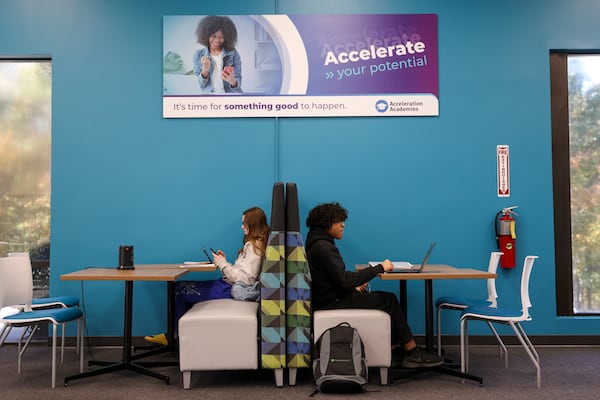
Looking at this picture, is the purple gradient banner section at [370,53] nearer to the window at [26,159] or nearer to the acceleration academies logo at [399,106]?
the acceleration academies logo at [399,106]

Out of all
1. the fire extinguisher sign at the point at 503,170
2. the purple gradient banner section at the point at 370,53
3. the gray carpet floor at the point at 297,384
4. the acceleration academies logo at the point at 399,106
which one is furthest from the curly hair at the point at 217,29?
the gray carpet floor at the point at 297,384

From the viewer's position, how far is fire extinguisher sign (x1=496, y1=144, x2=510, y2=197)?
4.98 metres

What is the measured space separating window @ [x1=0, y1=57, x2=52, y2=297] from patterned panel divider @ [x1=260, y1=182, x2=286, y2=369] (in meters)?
2.58

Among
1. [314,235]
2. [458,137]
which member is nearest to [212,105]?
[314,235]

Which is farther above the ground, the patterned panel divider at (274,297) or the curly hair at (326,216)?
the curly hair at (326,216)

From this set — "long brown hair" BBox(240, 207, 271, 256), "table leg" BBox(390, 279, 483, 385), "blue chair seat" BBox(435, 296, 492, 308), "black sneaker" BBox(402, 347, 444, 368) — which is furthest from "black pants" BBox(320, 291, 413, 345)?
"long brown hair" BBox(240, 207, 271, 256)

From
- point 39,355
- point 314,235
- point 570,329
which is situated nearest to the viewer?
point 314,235

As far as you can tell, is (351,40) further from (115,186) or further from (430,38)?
(115,186)

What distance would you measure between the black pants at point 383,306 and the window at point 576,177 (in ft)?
6.81

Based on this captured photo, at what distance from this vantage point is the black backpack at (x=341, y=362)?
3.37m

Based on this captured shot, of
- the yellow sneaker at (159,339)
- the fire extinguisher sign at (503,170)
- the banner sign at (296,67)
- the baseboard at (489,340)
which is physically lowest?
the baseboard at (489,340)

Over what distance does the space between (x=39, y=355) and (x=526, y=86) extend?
4695mm

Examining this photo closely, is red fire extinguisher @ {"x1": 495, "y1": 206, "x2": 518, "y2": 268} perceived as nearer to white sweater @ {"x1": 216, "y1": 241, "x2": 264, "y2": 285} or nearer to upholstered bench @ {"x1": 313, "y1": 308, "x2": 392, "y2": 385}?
upholstered bench @ {"x1": 313, "y1": 308, "x2": 392, "y2": 385}

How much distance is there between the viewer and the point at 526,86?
198 inches
